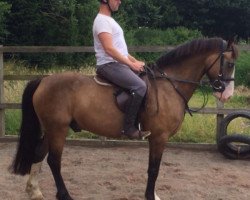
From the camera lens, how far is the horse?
211 inches

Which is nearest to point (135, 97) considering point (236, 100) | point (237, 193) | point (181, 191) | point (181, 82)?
point (181, 82)

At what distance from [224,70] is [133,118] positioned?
46.8 inches

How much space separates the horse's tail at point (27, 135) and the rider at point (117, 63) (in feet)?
3.07

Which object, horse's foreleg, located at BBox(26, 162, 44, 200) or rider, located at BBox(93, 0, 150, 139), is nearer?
rider, located at BBox(93, 0, 150, 139)

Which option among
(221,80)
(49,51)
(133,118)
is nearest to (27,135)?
(133,118)

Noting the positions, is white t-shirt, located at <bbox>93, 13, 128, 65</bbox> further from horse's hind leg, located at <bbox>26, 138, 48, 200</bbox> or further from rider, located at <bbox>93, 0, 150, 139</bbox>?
horse's hind leg, located at <bbox>26, 138, 48, 200</bbox>

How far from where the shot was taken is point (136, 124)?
5344 millimetres

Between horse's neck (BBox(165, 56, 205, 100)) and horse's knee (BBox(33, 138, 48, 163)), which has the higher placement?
horse's neck (BBox(165, 56, 205, 100))

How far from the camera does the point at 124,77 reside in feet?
17.1

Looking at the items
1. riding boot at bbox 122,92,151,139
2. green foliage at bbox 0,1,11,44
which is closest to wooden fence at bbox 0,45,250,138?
riding boot at bbox 122,92,151,139

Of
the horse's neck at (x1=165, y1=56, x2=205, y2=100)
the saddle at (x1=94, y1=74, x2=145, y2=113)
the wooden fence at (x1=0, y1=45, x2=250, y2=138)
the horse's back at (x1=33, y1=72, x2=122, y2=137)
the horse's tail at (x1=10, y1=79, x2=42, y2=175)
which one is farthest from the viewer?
the wooden fence at (x1=0, y1=45, x2=250, y2=138)

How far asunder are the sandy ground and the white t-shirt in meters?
1.67

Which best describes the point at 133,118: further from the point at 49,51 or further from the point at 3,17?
the point at 3,17

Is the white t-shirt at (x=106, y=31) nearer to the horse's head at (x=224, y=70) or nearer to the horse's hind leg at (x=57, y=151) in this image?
the horse's hind leg at (x=57, y=151)
